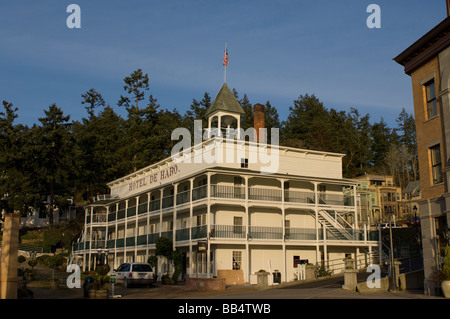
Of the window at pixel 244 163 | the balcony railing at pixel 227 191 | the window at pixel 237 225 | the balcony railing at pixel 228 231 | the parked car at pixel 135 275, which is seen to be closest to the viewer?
the parked car at pixel 135 275

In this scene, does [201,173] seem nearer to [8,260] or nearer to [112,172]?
[8,260]

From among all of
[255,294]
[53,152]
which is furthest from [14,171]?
[255,294]

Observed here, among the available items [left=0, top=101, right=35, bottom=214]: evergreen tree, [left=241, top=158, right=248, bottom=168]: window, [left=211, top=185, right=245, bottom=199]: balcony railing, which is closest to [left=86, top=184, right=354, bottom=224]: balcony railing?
[left=211, top=185, right=245, bottom=199]: balcony railing

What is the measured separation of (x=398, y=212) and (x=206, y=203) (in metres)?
52.8

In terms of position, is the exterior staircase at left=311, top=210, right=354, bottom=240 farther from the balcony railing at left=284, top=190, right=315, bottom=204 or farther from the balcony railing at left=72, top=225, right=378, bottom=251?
the balcony railing at left=284, top=190, right=315, bottom=204

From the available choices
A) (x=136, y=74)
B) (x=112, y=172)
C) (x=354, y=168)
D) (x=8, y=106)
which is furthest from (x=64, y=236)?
(x=354, y=168)

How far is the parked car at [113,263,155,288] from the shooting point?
111ft

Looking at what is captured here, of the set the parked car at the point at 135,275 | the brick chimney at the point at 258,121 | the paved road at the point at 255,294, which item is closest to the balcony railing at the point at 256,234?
the parked car at the point at 135,275

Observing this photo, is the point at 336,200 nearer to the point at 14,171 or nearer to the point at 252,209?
the point at 252,209

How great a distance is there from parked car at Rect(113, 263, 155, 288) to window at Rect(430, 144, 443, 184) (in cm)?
1976

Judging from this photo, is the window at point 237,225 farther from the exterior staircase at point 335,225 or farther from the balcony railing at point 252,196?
the exterior staircase at point 335,225

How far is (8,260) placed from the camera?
59.7 ft

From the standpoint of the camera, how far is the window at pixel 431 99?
24391 mm

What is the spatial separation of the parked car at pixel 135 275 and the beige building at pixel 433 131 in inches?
726
